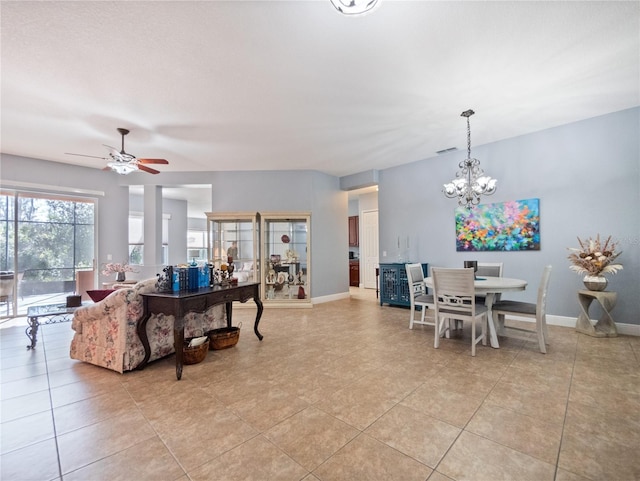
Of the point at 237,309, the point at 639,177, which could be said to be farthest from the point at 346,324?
the point at 639,177

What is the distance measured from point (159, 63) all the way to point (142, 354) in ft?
9.10

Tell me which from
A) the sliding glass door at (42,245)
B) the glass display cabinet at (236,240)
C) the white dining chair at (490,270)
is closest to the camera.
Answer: the white dining chair at (490,270)

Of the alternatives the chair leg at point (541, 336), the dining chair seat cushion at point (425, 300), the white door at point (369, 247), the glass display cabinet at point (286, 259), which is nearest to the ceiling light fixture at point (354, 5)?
the dining chair seat cushion at point (425, 300)

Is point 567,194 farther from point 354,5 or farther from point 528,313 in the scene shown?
point 354,5

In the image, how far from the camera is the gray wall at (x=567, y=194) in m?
3.60

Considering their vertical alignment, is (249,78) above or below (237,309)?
above

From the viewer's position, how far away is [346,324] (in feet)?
14.2

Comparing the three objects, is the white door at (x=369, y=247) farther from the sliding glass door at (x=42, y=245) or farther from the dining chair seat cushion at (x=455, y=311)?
the sliding glass door at (x=42, y=245)

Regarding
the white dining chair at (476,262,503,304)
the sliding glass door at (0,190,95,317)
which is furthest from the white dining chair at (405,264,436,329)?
the sliding glass door at (0,190,95,317)

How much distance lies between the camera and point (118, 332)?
2674mm

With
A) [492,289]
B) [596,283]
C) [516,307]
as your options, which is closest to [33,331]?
[492,289]

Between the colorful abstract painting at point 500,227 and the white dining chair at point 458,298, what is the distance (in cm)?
177

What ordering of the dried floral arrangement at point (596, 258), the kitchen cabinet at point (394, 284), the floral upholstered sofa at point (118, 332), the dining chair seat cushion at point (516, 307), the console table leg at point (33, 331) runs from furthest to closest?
1. the kitchen cabinet at point (394, 284)
2. the dried floral arrangement at point (596, 258)
3. the console table leg at point (33, 331)
4. the dining chair seat cushion at point (516, 307)
5. the floral upholstered sofa at point (118, 332)

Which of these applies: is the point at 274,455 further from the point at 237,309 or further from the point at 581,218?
the point at 581,218
